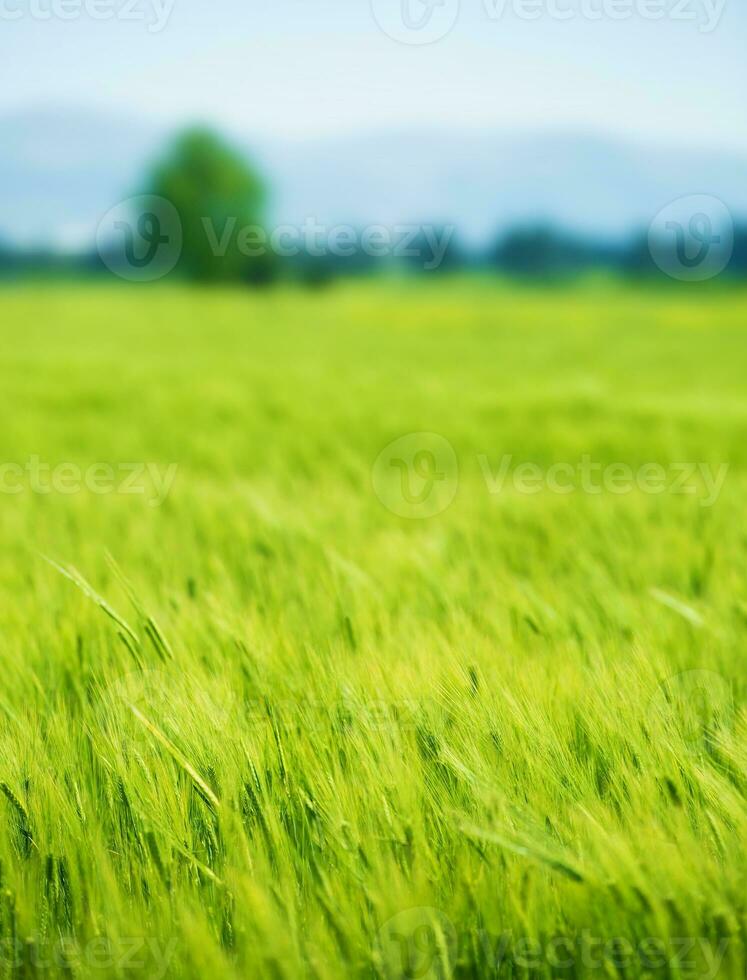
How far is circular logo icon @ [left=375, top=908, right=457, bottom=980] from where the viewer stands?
0.68 meters

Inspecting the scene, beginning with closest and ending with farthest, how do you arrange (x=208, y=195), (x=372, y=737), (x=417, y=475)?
(x=372, y=737)
(x=417, y=475)
(x=208, y=195)

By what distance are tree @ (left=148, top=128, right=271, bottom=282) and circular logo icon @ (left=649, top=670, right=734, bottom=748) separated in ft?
118

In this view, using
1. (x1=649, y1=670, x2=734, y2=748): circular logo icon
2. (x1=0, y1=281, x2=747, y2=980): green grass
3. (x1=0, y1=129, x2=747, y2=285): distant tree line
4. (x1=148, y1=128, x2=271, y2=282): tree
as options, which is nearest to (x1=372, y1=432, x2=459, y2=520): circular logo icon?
(x1=0, y1=281, x2=747, y2=980): green grass

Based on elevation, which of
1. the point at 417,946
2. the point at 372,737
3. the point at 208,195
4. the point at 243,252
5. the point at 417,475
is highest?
the point at 208,195

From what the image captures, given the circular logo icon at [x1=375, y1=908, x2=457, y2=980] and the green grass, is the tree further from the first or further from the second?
the circular logo icon at [x1=375, y1=908, x2=457, y2=980]

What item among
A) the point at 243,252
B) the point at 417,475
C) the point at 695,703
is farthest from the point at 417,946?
the point at 243,252

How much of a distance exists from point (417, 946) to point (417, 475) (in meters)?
1.90

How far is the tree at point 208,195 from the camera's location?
36.2 meters

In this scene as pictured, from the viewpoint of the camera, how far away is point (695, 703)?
1034 mm

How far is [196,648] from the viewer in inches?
45.4

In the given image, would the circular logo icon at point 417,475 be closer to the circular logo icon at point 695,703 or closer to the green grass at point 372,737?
the green grass at point 372,737

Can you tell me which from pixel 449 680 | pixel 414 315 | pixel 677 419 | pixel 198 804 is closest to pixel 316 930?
pixel 198 804

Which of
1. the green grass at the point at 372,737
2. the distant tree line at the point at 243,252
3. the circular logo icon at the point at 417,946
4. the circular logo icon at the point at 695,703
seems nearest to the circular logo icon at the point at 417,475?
the green grass at the point at 372,737

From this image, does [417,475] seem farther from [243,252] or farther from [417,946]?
[243,252]
